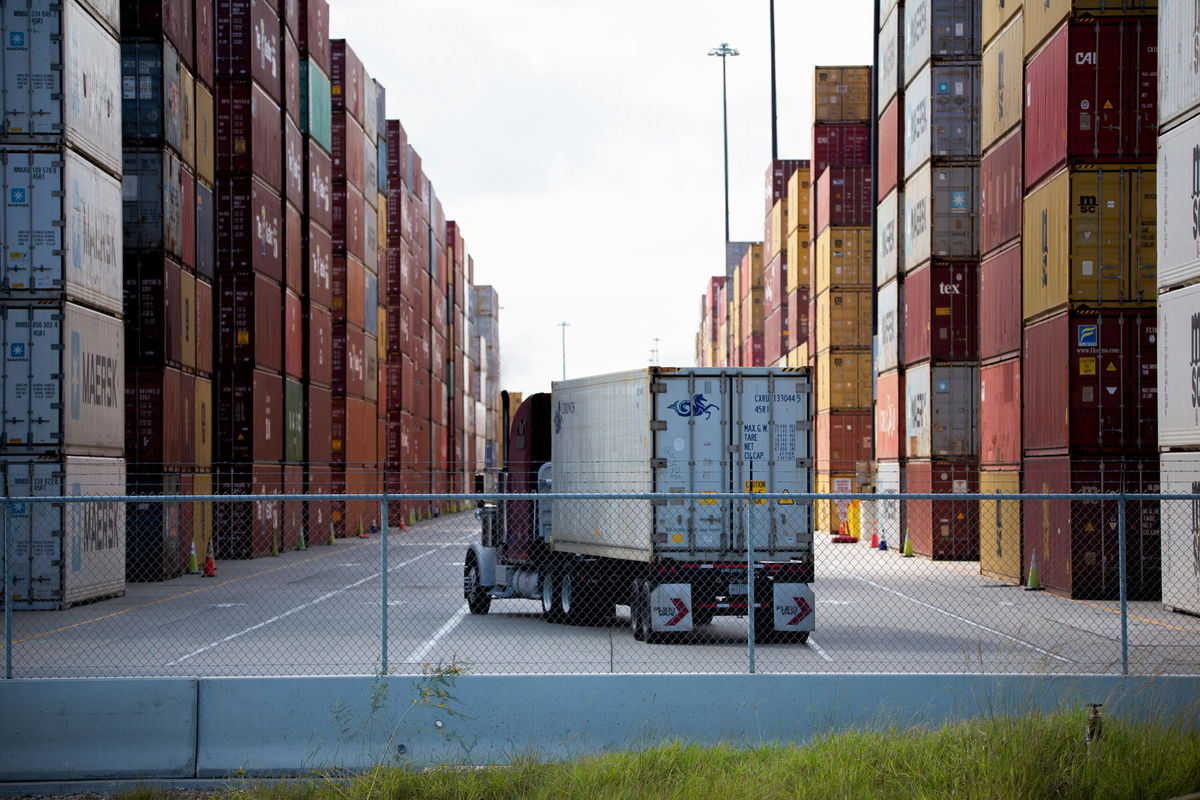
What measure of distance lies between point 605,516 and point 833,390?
3079 centimetres

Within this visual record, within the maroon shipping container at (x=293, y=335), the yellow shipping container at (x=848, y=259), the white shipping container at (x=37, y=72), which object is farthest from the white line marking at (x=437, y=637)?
the yellow shipping container at (x=848, y=259)

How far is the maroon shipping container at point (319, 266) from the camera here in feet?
140

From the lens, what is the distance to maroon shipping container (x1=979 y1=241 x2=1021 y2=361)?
26.8m

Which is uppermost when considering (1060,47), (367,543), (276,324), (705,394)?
(1060,47)

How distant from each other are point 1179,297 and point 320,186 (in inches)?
1197

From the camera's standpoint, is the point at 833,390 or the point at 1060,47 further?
the point at 833,390

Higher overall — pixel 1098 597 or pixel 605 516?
pixel 605 516

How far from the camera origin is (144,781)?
10086 millimetres

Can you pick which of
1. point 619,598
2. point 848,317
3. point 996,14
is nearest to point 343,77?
point 848,317

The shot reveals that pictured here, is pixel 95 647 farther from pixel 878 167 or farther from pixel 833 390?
pixel 833 390

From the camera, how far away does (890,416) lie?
38.5m

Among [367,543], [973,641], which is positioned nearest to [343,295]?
[367,543]

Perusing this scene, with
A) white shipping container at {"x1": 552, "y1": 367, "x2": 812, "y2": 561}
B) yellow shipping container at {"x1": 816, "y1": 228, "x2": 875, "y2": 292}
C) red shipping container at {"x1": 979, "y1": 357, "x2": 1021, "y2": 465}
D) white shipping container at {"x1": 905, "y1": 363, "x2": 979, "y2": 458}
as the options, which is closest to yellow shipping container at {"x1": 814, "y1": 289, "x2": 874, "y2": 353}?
yellow shipping container at {"x1": 816, "y1": 228, "x2": 875, "y2": 292}

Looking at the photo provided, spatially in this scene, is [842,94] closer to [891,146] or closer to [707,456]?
[891,146]
